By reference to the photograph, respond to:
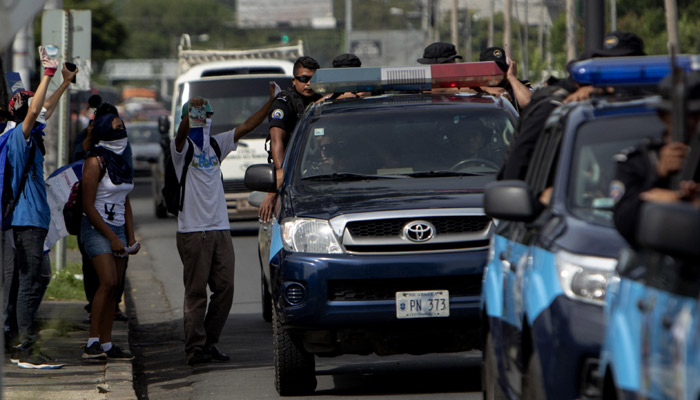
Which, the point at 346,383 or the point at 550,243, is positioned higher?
the point at 550,243

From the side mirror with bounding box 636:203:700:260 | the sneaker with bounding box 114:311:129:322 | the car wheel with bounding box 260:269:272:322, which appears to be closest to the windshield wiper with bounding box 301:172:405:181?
the car wheel with bounding box 260:269:272:322

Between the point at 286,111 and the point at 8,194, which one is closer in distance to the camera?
the point at 8,194

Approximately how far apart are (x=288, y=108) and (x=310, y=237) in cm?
330

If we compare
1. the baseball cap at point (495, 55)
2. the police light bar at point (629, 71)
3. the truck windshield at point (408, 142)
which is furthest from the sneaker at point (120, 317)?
the police light bar at point (629, 71)

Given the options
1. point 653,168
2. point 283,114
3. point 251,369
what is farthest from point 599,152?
point 283,114

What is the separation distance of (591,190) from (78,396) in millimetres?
3953

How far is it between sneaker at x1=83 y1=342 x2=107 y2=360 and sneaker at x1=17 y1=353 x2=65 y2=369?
0.24 m

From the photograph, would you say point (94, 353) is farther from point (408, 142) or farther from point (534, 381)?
point (534, 381)

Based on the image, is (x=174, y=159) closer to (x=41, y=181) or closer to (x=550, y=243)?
(x=41, y=181)

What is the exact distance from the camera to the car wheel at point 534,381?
528 cm

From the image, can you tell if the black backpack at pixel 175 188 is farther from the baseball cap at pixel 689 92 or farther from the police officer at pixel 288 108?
the baseball cap at pixel 689 92

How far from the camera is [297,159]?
30.3ft

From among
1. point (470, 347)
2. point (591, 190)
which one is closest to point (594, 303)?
point (591, 190)

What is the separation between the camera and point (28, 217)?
30.8 feet
